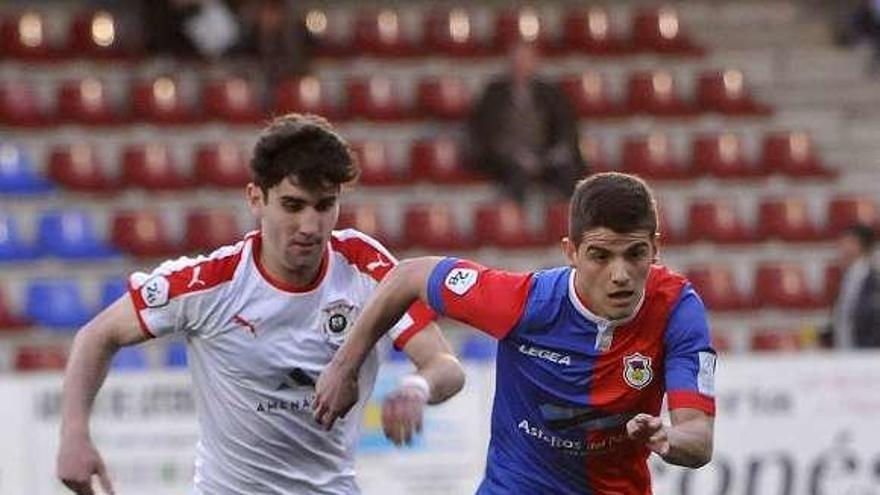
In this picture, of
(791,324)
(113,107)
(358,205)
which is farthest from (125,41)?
(791,324)

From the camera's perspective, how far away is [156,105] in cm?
1512

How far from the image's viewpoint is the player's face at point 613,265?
5348 millimetres

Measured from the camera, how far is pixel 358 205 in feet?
47.9

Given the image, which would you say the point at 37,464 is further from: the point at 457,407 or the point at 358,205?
the point at 358,205

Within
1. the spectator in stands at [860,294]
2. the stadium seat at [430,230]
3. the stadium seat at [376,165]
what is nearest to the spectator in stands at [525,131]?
the stadium seat at [430,230]

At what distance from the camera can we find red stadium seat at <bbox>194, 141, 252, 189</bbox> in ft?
48.2

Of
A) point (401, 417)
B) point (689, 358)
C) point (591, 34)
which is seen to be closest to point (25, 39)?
point (591, 34)

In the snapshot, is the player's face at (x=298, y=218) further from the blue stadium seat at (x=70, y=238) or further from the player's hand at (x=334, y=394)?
the blue stadium seat at (x=70, y=238)

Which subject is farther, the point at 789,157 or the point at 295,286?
the point at 789,157

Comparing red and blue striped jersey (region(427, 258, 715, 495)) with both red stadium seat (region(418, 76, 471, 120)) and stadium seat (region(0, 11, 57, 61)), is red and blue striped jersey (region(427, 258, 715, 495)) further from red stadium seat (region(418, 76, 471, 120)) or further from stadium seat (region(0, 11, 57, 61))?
stadium seat (region(0, 11, 57, 61))

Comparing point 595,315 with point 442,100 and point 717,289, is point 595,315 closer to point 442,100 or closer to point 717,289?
point 717,289

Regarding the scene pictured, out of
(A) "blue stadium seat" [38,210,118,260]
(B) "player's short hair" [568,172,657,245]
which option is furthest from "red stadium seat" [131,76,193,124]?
(B) "player's short hair" [568,172,657,245]

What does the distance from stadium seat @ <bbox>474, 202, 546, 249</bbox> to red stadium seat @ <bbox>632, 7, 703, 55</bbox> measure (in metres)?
2.53

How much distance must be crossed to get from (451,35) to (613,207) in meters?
11.1
